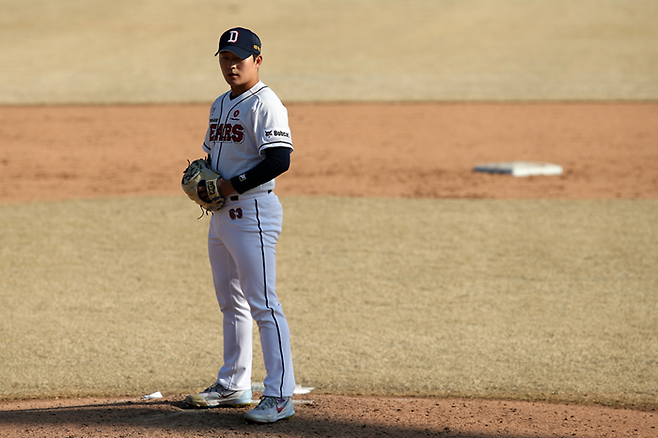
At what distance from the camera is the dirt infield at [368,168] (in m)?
3.89

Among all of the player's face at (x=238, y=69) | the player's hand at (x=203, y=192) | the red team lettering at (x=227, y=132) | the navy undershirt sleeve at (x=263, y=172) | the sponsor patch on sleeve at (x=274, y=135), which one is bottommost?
the player's hand at (x=203, y=192)

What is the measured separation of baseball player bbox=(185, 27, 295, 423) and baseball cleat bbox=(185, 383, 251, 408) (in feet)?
1.04

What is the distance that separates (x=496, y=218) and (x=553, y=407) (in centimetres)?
511

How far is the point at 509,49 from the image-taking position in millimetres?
32219

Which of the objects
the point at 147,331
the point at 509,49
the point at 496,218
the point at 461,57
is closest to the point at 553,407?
the point at 147,331

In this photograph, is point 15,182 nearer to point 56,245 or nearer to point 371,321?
point 56,245

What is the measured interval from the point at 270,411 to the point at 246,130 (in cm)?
134

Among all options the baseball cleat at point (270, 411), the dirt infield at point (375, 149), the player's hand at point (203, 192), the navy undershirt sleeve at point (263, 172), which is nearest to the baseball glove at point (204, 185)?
the player's hand at point (203, 192)

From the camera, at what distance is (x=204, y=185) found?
372 centimetres

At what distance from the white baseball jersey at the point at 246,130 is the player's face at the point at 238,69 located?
5 cm

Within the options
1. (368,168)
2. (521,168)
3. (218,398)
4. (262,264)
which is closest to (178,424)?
(218,398)

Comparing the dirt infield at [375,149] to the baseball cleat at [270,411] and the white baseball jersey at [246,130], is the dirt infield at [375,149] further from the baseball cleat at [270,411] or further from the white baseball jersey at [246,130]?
the baseball cleat at [270,411]

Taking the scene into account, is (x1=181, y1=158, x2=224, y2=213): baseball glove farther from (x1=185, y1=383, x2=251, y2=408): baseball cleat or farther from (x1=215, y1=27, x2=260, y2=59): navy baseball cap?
(x1=185, y1=383, x2=251, y2=408): baseball cleat

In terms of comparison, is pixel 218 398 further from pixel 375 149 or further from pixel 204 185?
pixel 375 149
